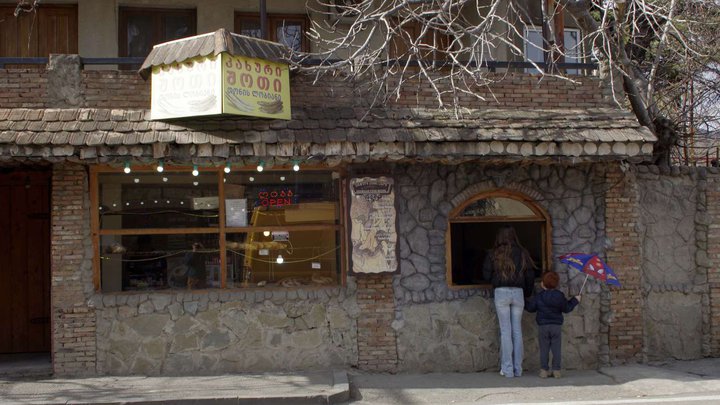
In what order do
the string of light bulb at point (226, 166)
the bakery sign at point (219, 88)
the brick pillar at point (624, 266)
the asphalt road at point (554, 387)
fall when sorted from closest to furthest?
the asphalt road at point (554, 387) < the bakery sign at point (219, 88) < the string of light bulb at point (226, 166) < the brick pillar at point (624, 266)

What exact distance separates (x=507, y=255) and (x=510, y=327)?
3.14ft

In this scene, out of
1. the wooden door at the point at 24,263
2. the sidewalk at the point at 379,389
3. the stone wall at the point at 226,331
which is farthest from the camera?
the wooden door at the point at 24,263

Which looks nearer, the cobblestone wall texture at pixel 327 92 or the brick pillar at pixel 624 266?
the cobblestone wall texture at pixel 327 92

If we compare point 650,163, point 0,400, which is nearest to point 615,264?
point 650,163

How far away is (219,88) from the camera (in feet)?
27.7

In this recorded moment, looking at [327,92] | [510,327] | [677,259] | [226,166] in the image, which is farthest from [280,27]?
[677,259]

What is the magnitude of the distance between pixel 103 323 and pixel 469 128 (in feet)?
17.8

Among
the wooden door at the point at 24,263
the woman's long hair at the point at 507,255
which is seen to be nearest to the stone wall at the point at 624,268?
the woman's long hair at the point at 507,255

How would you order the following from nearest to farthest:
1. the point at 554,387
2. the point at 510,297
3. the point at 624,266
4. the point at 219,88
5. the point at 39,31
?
1. the point at 219,88
2. the point at 554,387
3. the point at 510,297
4. the point at 624,266
5. the point at 39,31

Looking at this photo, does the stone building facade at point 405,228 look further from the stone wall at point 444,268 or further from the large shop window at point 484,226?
the large shop window at point 484,226

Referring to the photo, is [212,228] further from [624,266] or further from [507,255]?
[624,266]

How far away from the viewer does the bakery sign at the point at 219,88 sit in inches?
334

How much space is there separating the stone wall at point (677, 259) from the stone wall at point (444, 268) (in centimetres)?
93

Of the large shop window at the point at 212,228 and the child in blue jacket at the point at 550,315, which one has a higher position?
the large shop window at the point at 212,228
